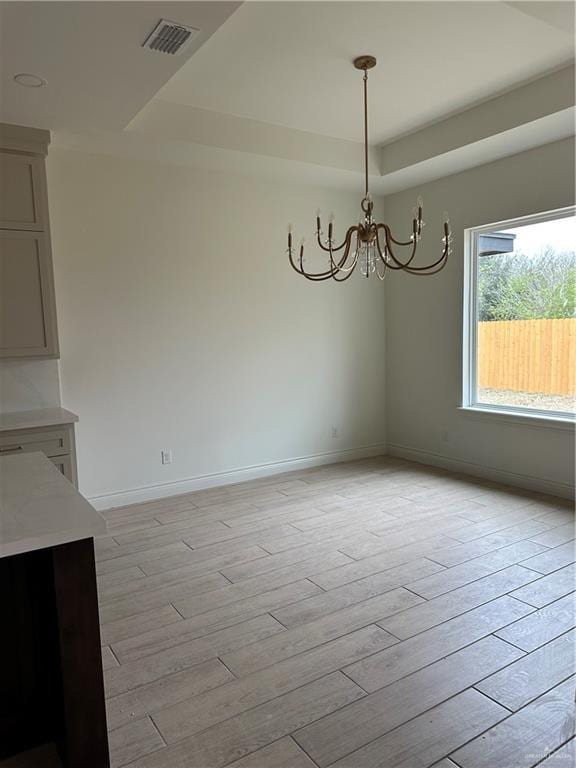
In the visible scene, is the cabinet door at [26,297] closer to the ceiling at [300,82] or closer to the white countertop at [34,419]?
the white countertop at [34,419]

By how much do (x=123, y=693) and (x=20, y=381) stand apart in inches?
97.9

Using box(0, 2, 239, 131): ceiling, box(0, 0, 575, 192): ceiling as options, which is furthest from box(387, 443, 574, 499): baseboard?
box(0, 2, 239, 131): ceiling

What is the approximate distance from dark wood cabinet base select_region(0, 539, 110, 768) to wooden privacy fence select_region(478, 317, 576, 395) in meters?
3.92

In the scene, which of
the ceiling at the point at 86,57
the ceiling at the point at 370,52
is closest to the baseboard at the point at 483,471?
the ceiling at the point at 370,52

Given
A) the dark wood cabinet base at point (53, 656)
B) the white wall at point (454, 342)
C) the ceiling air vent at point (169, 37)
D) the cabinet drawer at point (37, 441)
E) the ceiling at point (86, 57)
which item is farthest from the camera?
the white wall at point (454, 342)

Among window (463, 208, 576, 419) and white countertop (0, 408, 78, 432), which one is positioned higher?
window (463, 208, 576, 419)

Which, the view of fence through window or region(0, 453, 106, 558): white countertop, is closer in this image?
region(0, 453, 106, 558): white countertop

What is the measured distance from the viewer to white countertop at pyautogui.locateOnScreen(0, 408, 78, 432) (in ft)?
10.7

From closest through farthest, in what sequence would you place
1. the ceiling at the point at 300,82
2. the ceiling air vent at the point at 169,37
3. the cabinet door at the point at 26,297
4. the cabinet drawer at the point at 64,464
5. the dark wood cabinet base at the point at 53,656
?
the dark wood cabinet base at the point at 53,656 → the ceiling air vent at the point at 169,37 → the ceiling at the point at 300,82 → the cabinet drawer at the point at 64,464 → the cabinet door at the point at 26,297

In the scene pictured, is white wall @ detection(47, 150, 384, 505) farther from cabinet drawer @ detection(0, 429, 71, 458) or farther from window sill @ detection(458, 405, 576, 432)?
window sill @ detection(458, 405, 576, 432)

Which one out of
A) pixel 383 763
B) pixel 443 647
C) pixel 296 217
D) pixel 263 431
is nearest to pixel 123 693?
pixel 383 763

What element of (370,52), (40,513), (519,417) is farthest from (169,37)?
(519,417)

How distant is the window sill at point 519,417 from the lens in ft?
13.8

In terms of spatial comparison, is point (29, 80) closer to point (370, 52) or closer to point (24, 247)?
point (24, 247)
